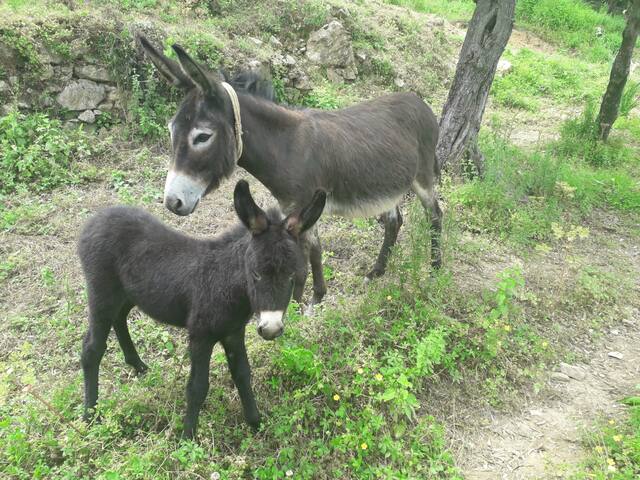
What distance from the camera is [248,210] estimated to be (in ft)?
8.21

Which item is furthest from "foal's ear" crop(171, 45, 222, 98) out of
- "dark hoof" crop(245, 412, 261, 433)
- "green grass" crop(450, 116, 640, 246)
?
"green grass" crop(450, 116, 640, 246)

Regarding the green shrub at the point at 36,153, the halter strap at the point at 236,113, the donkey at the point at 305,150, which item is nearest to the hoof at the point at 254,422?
the donkey at the point at 305,150

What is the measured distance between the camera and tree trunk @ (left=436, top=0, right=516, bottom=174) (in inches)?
233

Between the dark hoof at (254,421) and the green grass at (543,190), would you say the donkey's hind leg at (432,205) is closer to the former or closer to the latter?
the green grass at (543,190)

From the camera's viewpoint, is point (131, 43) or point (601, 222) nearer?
point (601, 222)

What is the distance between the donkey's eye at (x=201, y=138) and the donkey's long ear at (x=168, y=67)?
14.8 inches

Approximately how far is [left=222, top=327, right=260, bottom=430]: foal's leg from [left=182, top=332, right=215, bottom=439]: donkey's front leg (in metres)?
0.14

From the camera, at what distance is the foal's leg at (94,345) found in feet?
9.95

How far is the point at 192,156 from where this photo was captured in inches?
125

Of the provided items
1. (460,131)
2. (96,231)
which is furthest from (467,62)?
(96,231)

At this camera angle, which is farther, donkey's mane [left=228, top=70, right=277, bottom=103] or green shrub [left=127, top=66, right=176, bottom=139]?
green shrub [left=127, top=66, right=176, bottom=139]

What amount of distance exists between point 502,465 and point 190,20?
27.1 ft

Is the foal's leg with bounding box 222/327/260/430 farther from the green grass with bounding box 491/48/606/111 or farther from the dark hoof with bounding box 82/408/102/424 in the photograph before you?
the green grass with bounding box 491/48/606/111

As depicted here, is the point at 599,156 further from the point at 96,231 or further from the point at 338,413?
the point at 96,231
